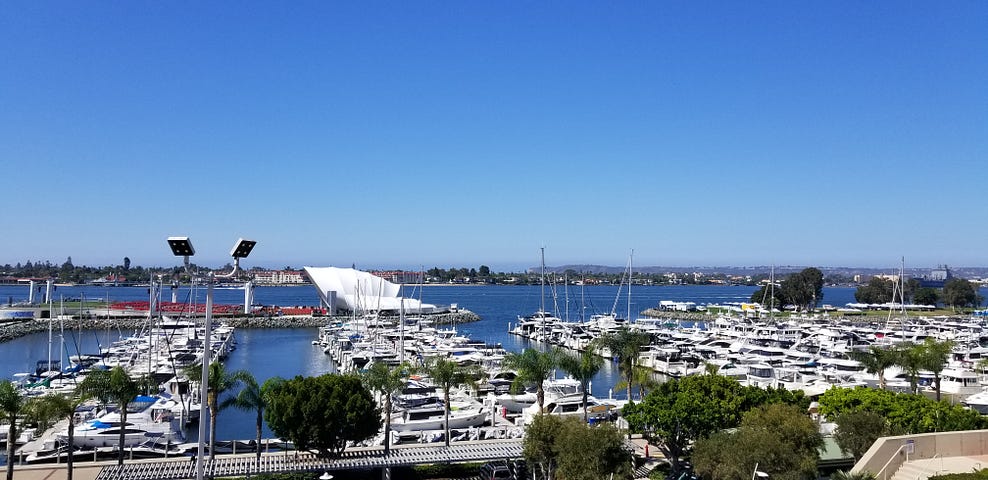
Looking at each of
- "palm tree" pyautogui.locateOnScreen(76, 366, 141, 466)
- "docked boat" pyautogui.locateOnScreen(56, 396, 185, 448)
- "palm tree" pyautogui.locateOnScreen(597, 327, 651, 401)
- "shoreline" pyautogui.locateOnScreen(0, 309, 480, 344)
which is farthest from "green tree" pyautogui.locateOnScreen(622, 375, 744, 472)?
"shoreline" pyautogui.locateOnScreen(0, 309, 480, 344)

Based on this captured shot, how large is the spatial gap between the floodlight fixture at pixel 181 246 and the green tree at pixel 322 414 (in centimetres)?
699

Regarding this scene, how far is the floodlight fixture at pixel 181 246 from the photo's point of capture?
14.8 m

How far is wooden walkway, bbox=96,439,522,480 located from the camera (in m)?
19.6

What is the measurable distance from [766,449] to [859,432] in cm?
472

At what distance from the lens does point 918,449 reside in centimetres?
1762

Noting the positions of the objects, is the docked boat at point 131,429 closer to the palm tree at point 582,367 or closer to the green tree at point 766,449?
the palm tree at point 582,367

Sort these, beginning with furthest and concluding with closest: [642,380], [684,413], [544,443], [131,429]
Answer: [642,380]
[131,429]
[684,413]
[544,443]

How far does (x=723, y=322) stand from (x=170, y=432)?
196ft

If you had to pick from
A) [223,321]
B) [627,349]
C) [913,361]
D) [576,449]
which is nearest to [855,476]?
[576,449]

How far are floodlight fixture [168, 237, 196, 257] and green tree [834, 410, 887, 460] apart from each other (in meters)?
15.9

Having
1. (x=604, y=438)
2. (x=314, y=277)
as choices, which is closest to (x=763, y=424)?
(x=604, y=438)

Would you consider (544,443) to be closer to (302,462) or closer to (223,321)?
(302,462)

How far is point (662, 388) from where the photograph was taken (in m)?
21.8

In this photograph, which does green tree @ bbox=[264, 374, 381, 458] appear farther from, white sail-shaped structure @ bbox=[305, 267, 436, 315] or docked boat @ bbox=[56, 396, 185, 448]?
white sail-shaped structure @ bbox=[305, 267, 436, 315]
